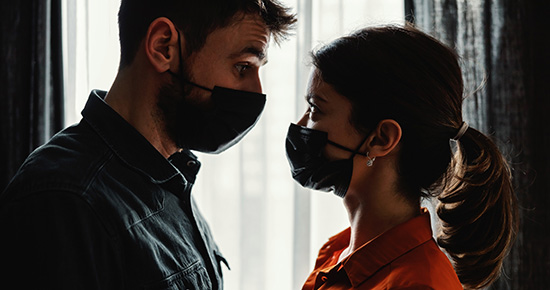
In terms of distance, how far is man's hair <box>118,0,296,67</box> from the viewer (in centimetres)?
121

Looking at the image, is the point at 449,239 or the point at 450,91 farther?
the point at 449,239

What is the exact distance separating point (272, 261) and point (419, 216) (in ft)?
3.28

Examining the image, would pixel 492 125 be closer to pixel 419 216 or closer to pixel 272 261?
pixel 419 216

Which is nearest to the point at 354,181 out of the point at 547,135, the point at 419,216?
the point at 419,216

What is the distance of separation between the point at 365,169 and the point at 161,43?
0.58 m

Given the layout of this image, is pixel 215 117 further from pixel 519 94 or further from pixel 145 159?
pixel 519 94

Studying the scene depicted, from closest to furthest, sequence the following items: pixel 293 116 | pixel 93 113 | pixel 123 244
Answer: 1. pixel 123 244
2. pixel 93 113
3. pixel 293 116

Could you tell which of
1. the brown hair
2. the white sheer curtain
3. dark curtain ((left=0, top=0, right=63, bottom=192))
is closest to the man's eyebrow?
the brown hair

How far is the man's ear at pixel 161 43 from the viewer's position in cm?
119

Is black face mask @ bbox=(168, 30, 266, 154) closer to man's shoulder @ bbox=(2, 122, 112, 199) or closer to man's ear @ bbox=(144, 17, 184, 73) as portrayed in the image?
man's ear @ bbox=(144, 17, 184, 73)

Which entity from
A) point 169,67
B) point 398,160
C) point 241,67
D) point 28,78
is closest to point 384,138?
point 398,160

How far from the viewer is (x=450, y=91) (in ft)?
3.96

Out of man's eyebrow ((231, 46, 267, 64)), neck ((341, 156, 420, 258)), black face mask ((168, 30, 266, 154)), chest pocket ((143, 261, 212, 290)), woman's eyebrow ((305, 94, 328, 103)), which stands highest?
man's eyebrow ((231, 46, 267, 64))

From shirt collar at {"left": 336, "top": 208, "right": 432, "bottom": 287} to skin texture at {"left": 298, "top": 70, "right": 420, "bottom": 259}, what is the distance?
0.06 metres
